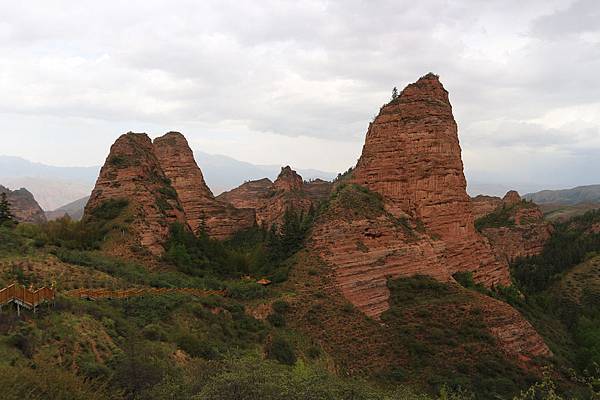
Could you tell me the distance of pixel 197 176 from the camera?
248ft

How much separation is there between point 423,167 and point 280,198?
39643mm

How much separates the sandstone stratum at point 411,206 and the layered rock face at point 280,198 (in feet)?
82.1

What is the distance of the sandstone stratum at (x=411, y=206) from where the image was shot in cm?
3975

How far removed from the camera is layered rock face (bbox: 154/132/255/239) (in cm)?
7294

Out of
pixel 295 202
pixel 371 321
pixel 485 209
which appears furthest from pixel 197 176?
pixel 485 209

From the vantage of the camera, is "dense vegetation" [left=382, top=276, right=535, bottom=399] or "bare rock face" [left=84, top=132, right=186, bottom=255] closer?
"dense vegetation" [left=382, top=276, right=535, bottom=399]

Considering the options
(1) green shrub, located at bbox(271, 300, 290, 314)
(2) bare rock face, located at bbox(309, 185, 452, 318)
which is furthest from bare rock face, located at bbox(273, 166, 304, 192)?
(1) green shrub, located at bbox(271, 300, 290, 314)

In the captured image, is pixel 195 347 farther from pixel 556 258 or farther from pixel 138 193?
pixel 556 258

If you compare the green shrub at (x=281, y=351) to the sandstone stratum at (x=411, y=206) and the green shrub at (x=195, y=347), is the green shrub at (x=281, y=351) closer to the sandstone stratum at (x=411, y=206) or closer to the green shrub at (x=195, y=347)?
the green shrub at (x=195, y=347)

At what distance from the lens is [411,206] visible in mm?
47062

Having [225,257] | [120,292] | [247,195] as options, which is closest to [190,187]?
[225,257]

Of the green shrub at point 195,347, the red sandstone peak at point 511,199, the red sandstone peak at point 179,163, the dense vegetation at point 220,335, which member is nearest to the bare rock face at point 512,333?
the dense vegetation at point 220,335

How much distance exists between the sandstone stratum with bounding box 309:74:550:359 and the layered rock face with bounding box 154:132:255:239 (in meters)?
33.1

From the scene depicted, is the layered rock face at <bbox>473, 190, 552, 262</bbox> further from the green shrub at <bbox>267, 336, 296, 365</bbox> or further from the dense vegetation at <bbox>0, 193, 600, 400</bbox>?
the green shrub at <bbox>267, 336, 296, 365</bbox>
